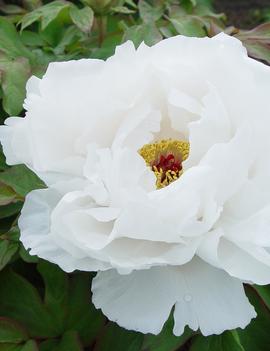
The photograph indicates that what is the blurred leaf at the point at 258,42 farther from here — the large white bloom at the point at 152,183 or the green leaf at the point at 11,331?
the green leaf at the point at 11,331

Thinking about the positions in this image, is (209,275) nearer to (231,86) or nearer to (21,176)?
(231,86)

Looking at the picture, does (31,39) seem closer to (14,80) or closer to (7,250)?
(14,80)

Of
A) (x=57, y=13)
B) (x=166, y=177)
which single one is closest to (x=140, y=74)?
(x=166, y=177)

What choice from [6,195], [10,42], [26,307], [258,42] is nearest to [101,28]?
[10,42]

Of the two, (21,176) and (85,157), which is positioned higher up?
(85,157)

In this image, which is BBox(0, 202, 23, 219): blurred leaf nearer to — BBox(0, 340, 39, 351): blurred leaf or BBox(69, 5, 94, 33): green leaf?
BBox(0, 340, 39, 351): blurred leaf

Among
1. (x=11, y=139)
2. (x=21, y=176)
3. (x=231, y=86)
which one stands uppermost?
(x=231, y=86)
